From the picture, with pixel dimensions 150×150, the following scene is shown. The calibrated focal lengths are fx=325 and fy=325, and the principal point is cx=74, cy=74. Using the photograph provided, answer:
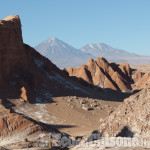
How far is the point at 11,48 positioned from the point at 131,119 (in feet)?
91.3

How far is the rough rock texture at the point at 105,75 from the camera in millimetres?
67875

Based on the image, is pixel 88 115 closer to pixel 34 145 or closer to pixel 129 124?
pixel 34 145

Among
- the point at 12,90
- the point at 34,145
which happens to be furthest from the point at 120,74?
the point at 34,145

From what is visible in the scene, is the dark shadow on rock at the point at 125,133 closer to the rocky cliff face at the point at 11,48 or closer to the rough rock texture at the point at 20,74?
the rough rock texture at the point at 20,74

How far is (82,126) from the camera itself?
3066cm

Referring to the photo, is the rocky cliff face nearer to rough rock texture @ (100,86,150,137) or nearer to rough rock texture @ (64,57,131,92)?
rough rock texture @ (100,86,150,137)

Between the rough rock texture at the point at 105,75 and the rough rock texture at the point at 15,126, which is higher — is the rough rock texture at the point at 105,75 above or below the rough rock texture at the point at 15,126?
above

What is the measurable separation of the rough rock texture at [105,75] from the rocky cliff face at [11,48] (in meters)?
30.2

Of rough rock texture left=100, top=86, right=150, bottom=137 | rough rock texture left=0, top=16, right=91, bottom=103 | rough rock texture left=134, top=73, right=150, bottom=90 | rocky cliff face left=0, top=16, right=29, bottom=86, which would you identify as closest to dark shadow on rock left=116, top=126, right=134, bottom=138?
rough rock texture left=100, top=86, right=150, bottom=137

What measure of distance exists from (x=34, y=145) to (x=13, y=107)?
19.5 m

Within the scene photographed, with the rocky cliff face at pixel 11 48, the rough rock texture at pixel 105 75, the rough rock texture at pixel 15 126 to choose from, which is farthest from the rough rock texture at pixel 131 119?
the rough rock texture at pixel 105 75

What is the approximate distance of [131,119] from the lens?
10.9 m

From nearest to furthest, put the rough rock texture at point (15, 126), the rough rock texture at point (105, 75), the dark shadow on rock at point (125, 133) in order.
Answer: the dark shadow on rock at point (125, 133) < the rough rock texture at point (15, 126) < the rough rock texture at point (105, 75)

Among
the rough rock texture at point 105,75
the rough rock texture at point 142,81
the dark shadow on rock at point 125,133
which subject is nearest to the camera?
the dark shadow on rock at point 125,133
